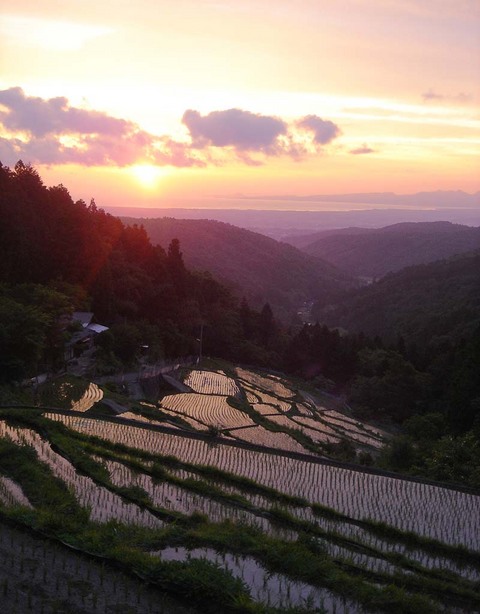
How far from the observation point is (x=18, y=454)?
28.1ft

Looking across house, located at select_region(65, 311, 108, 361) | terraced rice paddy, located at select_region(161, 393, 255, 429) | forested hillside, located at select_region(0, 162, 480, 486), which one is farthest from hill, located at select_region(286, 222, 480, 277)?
terraced rice paddy, located at select_region(161, 393, 255, 429)

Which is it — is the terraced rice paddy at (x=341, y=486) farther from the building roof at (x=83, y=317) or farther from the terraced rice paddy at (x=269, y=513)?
the building roof at (x=83, y=317)

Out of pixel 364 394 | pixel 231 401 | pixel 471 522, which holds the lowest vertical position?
pixel 364 394

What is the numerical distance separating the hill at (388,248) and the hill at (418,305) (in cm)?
4536

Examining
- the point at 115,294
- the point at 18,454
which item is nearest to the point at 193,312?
the point at 115,294

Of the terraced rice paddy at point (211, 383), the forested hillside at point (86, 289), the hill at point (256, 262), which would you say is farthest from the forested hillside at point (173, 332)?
the hill at point (256, 262)

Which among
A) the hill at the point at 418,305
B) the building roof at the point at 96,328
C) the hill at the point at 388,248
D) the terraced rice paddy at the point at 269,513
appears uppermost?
the hill at the point at 388,248

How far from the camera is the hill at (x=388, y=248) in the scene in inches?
4988

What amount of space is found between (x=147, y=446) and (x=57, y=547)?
4554 millimetres

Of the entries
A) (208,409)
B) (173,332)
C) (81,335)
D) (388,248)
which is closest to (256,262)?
(388,248)

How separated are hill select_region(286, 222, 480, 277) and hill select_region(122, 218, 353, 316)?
780 inches

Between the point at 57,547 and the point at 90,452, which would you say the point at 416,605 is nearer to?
the point at 57,547

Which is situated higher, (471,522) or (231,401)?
(471,522)

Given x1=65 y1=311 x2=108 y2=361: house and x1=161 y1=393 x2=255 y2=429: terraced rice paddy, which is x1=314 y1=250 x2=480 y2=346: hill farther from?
x1=161 y1=393 x2=255 y2=429: terraced rice paddy
